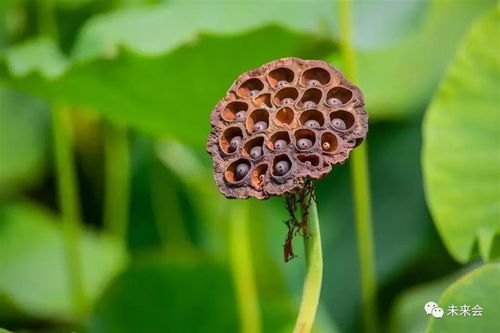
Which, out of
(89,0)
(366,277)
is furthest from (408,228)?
(89,0)

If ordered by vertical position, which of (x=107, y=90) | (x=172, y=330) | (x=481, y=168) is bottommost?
(x=172, y=330)

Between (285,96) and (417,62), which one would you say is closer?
(285,96)

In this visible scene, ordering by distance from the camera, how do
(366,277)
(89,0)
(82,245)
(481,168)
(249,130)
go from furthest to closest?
(89,0) → (82,245) → (366,277) → (481,168) → (249,130)

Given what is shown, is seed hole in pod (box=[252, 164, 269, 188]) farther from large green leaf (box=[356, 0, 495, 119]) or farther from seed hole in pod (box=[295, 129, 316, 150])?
large green leaf (box=[356, 0, 495, 119])

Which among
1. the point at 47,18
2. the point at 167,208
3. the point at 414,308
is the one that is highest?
the point at 47,18

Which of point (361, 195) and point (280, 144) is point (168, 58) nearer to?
point (361, 195)

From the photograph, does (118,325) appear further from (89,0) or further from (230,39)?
(89,0)

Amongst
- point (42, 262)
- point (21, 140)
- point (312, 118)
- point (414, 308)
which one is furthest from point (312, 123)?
point (21, 140)

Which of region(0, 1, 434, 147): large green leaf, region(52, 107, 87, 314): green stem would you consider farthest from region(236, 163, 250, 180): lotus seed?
region(52, 107, 87, 314): green stem
